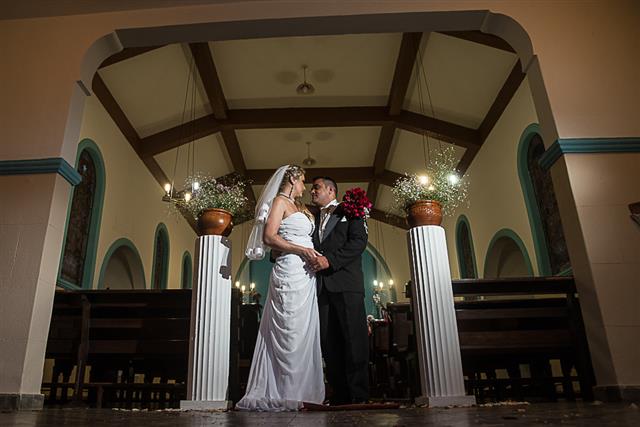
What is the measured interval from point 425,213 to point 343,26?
1872mm

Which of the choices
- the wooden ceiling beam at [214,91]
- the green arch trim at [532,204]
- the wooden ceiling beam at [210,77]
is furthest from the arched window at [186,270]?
the green arch trim at [532,204]

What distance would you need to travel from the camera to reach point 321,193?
10.6 ft

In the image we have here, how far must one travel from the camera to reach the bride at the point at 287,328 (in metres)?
2.91

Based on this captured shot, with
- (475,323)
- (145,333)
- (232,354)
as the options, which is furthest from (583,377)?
(145,333)

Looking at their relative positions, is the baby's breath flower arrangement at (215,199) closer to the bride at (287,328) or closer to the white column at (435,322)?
the bride at (287,328)

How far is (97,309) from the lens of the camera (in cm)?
408

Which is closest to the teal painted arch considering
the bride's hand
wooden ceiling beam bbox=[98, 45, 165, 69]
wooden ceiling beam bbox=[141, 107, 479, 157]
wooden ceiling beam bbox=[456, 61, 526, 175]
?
wooden ceiling beam bbox=[456, 61, 526, 175]

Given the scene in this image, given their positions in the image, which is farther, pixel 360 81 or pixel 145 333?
pixel 360 81

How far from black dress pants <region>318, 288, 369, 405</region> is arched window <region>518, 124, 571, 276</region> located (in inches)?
173

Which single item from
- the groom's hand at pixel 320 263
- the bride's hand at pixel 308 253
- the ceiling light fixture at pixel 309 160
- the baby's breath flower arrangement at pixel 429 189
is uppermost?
the ceiling light fixture at pixel 309 160

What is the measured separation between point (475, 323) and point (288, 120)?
6.26 m

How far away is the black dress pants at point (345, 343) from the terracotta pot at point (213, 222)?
3.41 ft

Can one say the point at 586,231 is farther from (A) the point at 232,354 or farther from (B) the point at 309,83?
(B) the point at 309,83

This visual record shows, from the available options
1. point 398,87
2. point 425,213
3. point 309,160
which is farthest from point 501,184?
point 425,213
